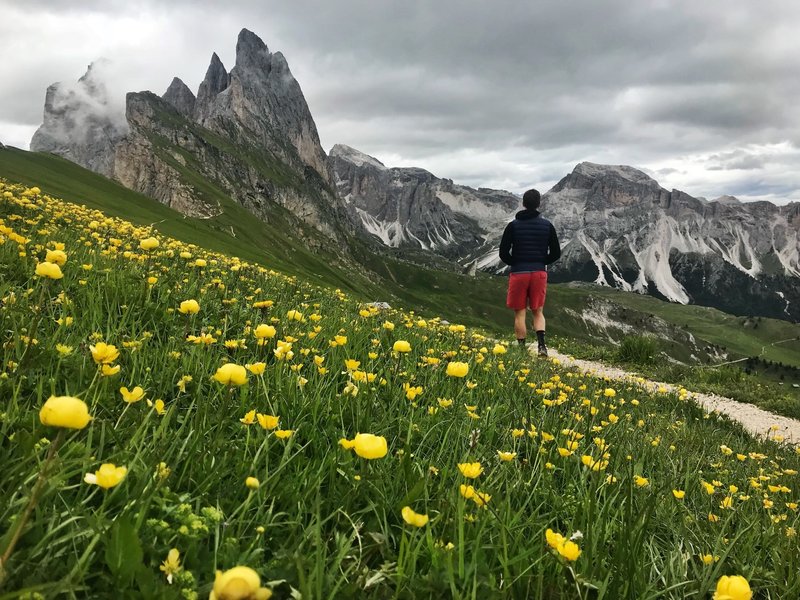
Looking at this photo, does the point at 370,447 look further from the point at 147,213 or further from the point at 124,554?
the point at 147,213

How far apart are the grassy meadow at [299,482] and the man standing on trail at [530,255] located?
8077mm

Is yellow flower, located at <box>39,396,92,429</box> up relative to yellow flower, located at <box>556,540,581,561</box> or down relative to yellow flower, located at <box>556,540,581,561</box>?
up

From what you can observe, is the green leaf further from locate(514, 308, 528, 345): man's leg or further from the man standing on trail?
locate(514, 308, 528, 345): man's leg

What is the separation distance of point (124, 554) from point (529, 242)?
41.7ft

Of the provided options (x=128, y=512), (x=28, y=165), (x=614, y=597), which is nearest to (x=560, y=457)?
(x=614, y=597)

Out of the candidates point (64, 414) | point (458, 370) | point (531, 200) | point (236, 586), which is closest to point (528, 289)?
point (531, 200)

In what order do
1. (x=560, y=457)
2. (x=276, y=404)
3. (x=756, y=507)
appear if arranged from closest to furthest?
(x=276, y=404) → (x=560, y=457) → (x=756, y=507)

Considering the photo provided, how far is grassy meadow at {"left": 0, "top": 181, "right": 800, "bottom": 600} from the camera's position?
65.3 inches

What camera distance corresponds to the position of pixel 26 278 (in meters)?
4.96

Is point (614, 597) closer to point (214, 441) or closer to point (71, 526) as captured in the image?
point (214, 441)

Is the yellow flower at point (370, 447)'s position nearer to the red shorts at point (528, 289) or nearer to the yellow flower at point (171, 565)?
the yellow flower at point (171, 565)

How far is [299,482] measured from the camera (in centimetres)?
236

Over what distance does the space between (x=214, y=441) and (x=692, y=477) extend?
3.91 meters

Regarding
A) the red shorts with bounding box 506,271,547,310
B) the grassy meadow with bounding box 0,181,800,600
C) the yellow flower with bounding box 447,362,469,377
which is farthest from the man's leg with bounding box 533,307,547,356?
the yellow flower with bounding box 447,362,469,377
